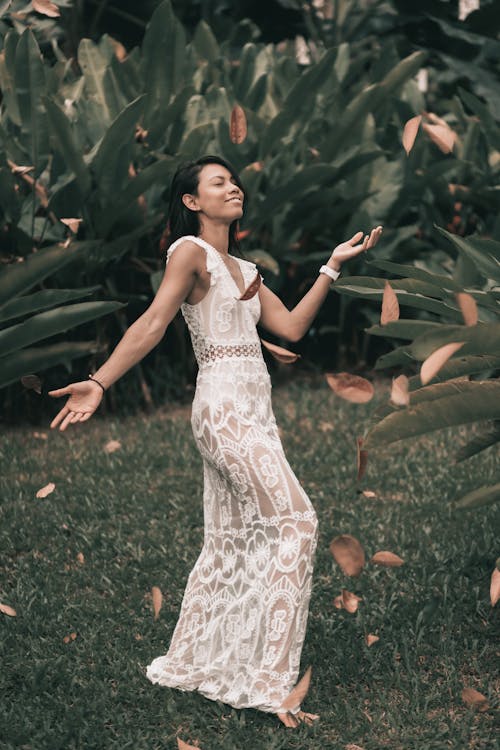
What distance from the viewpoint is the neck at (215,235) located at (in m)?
3.00

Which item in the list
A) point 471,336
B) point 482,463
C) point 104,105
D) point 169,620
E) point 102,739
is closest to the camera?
point 471,336

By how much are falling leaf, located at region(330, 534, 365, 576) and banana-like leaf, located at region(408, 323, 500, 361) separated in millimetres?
632

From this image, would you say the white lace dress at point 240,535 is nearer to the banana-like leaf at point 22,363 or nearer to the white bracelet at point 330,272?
the white bracelet at point 330,272

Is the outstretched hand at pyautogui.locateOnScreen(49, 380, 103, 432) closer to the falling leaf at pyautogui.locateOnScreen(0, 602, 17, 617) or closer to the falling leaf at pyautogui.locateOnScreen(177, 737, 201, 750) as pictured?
the falling leaf at pyautogui.locateOnScreen(177, 737, 201, 750)

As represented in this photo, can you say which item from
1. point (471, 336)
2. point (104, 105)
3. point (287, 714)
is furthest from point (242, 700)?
point (104, 105)

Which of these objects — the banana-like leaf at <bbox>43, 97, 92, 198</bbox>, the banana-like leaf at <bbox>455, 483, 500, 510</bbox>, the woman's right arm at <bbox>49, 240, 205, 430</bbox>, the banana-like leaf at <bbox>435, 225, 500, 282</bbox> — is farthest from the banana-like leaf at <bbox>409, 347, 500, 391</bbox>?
the banana-like leaf at <bbox>43, 97, 92, 198</bbox>

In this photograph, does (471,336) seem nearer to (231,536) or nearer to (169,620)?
(231,536)

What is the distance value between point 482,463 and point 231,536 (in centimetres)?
215

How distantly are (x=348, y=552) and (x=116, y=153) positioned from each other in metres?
2.81

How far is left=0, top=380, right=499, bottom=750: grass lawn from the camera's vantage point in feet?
9.49

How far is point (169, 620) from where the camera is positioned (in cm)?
352

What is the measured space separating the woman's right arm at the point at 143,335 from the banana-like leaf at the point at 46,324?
657 millimetres

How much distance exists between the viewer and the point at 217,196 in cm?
296

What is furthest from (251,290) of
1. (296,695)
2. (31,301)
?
(296,695)
